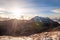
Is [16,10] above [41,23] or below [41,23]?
above

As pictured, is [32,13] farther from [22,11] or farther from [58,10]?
[58,10]

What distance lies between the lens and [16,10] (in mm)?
3086

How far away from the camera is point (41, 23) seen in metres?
3.18

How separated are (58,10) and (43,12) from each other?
→ 0.35 meters

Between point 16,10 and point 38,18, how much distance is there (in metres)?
0.55

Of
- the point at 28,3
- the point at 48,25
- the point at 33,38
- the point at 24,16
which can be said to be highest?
the point at 28,3

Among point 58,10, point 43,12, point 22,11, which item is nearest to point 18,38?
point 22,11

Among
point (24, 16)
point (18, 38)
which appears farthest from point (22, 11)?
point (18, 38)

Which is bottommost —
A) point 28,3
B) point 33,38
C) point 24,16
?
point 33,38

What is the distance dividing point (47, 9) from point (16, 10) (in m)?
0.72

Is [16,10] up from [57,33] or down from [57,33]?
up

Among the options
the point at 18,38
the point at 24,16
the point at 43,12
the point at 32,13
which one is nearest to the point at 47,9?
the point at 43,12

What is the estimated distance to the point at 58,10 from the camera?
3084mm

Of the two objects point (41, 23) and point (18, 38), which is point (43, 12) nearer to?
point (41, 23)
